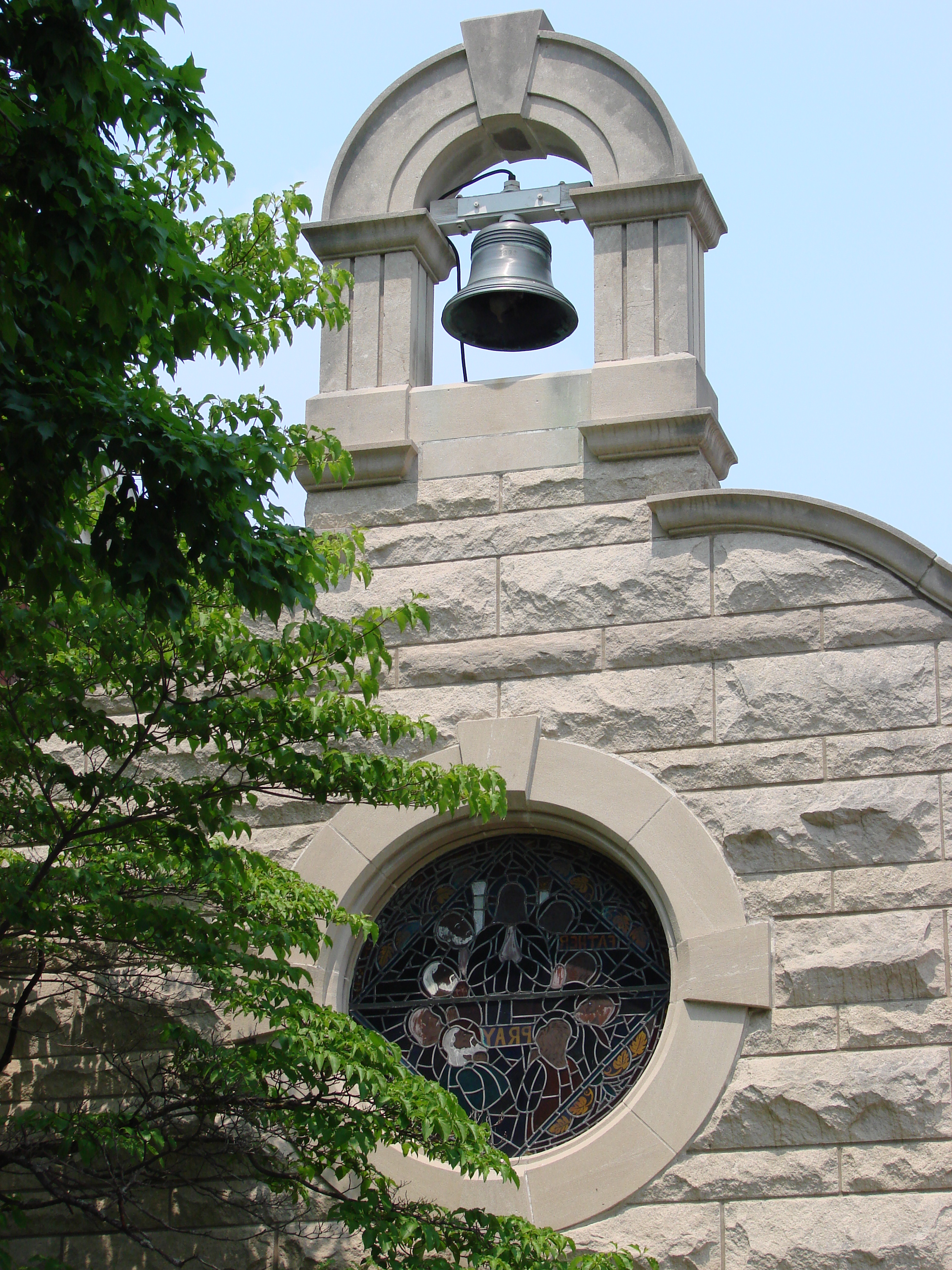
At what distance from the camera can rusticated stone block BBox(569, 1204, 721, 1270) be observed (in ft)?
24.7

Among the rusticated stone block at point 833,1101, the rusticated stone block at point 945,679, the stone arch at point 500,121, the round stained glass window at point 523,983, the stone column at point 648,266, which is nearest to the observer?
the rusticated stone block at point 833,1101

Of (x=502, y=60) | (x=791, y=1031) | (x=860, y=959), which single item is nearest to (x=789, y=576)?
(x=860, y=959)

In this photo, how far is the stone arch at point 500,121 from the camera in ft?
31.7

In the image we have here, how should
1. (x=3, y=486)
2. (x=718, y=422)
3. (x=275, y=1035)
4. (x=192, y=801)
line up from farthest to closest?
1. (x=718, y=422)
2. (x=275, y=1035)
3. (x=192, y=801)
4. (x=3, y=486)

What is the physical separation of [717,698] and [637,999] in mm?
1467

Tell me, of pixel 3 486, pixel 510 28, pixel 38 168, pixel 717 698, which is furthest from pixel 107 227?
pixel 510 28

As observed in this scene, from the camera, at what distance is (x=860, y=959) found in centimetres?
776

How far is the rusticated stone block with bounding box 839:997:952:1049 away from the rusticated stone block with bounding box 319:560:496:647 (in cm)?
260

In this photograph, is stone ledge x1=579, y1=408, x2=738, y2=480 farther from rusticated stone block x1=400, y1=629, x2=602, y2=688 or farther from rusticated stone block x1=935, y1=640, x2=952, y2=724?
rusticated stone block x1=935, y1=640, x2=952, y2=724

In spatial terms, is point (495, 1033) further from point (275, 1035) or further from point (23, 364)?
point (23, 364)

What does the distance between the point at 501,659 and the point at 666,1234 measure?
2834mm

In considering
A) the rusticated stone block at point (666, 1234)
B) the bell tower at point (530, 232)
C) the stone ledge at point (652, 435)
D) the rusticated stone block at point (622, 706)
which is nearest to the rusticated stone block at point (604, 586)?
the rusticated stone block at point (622, 706)

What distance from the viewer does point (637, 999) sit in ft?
27.2

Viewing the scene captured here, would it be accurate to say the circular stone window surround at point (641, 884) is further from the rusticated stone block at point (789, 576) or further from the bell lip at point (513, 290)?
the bell lip at point (513, 290)
